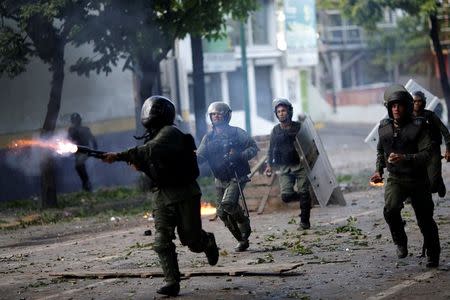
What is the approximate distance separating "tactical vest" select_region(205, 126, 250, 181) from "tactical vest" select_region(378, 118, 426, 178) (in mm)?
2380

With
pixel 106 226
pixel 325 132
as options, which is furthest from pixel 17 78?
pixel 325 132

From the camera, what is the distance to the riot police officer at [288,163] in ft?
43.3

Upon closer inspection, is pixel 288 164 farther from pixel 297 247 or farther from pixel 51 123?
pixel 51 123

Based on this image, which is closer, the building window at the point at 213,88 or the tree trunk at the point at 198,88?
the tree trunk at the point at 198,88

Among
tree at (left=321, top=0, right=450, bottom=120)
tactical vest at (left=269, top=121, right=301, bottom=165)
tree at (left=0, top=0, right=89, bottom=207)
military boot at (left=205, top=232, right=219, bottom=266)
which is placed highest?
tree at (left=321, top=0, right=450, bottom=120)

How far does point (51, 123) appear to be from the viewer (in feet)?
61.8

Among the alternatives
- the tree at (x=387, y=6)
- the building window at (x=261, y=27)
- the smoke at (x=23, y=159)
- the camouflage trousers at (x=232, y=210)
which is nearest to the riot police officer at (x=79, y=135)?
the smoke at (x=23, y=159)

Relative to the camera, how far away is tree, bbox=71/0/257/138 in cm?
1825

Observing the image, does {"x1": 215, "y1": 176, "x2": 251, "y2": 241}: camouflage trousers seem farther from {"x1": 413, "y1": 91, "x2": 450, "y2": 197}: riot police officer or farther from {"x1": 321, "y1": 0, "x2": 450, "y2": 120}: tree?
{"x1": 321, "y1": 0, "x2": 450, "y2": 120}: tree

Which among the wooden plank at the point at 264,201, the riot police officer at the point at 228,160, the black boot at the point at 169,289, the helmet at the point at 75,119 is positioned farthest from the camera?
the helmet at the point at 75,119

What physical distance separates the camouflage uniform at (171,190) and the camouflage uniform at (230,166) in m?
2.44

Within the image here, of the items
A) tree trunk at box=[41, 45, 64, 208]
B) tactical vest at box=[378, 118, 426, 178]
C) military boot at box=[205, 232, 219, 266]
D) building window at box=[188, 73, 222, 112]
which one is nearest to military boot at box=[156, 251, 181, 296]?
military boot at box=[205, 232, 219, 266]

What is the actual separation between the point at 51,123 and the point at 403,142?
35.0 ft

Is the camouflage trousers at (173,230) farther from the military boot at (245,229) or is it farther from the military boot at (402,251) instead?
the military boot at (245,229)
